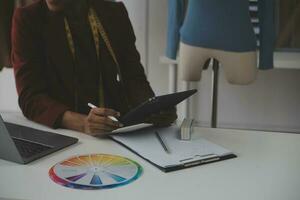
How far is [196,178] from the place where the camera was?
106cm

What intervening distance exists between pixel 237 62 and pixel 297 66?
681 mm

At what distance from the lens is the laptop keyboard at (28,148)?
118 cm

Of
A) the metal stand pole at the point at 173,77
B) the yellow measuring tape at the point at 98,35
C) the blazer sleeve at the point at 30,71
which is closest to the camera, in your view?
the blazer sleeve at the point at 30,71

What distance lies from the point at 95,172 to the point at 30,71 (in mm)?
702

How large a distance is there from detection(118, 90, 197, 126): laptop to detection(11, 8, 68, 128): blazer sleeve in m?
0.29

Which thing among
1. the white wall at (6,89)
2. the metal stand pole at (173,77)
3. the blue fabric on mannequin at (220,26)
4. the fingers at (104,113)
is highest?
the blue fabric on mannequin at (220,26)

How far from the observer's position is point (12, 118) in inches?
61.0

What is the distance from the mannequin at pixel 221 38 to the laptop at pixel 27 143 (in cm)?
98

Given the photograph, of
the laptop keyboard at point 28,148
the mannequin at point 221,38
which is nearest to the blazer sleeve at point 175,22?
the mannequin at point 221,38

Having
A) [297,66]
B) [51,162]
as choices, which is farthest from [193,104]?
[51,162]

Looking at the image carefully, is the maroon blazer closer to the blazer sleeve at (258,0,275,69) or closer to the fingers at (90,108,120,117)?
the fingers at (90,108,120,117)

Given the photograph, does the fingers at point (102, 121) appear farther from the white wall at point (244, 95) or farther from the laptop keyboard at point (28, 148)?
the white wall at point (244, 95)

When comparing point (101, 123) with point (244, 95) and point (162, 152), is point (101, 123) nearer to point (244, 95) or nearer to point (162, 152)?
point (162, 152)

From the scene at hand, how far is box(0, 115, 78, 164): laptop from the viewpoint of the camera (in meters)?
1.12
